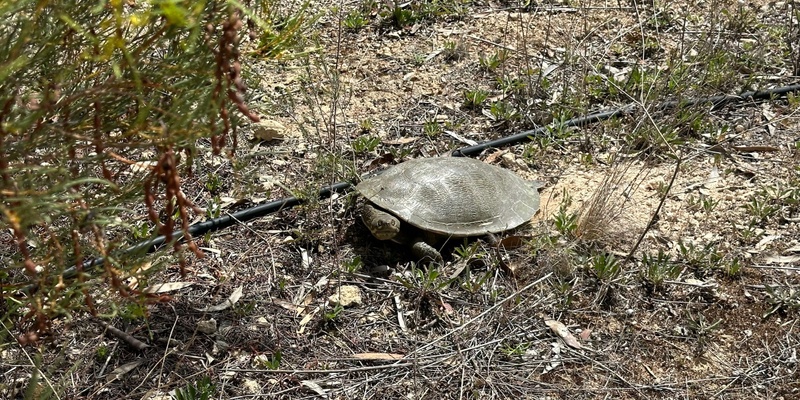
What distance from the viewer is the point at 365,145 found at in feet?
16.1

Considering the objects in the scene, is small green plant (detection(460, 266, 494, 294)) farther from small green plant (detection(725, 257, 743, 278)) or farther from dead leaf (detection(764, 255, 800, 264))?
dead leaf (detection(764, 255, 800, 264))

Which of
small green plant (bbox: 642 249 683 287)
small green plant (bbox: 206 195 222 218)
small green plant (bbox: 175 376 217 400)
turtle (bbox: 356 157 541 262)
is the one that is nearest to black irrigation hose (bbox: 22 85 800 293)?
small green plant (bbox: 206 195 222 218)

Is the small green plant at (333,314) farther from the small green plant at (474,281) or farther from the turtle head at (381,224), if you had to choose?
the small green plant at (474,281)

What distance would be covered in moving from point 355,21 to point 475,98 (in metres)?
1.37

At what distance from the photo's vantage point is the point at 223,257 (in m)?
4.09

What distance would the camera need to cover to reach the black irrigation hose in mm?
4199

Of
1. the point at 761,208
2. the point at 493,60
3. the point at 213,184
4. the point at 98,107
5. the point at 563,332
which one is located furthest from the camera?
the point at 493,60

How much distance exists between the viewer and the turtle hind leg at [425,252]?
13.4 feet

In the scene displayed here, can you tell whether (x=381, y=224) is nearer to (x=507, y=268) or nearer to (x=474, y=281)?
(x=474, y=281)

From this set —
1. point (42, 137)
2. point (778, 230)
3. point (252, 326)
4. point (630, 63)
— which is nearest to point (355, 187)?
point (252, 326)

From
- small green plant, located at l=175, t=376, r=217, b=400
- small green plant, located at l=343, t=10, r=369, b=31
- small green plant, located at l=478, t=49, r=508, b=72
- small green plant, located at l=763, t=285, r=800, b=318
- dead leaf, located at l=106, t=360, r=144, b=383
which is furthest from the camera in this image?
small green plant, located at l=343, t=10, r=369, b=31

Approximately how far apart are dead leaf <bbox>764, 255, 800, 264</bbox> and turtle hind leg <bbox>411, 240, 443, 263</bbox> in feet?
5.62

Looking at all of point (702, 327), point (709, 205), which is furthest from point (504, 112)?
point (702, 327)

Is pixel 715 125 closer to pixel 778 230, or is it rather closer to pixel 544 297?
pixel 778 230
